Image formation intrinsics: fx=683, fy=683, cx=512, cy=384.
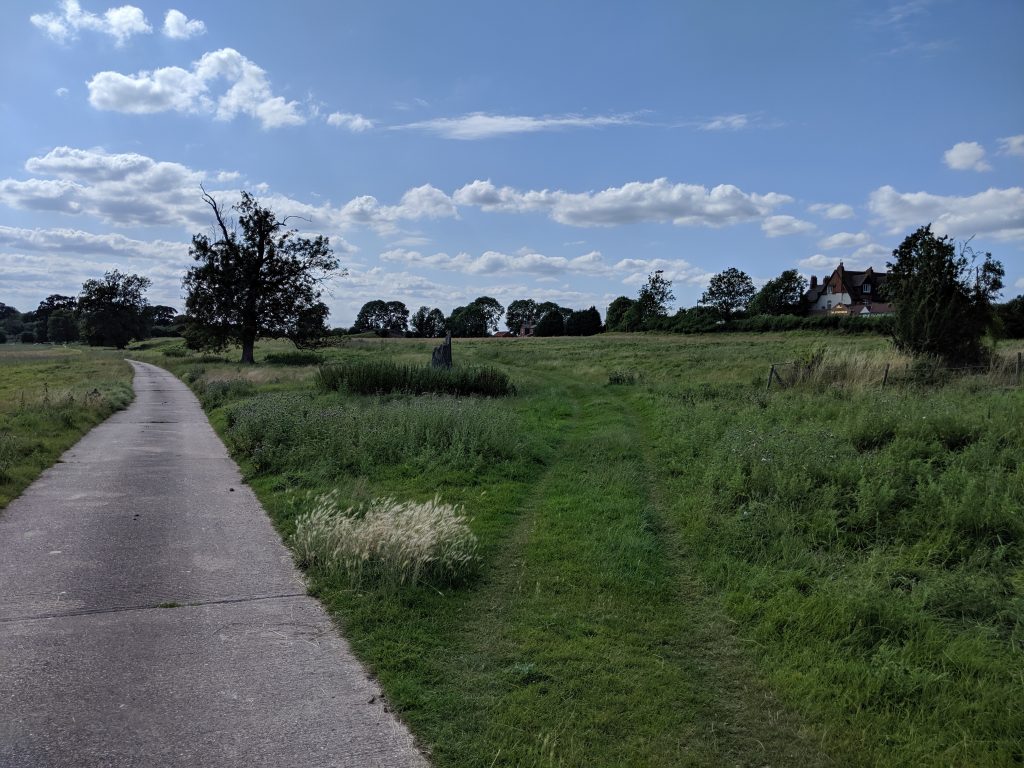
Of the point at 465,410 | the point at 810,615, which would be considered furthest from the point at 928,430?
the point at 465,410

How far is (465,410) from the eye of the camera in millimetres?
14617

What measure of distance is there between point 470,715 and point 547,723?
0.47 metres

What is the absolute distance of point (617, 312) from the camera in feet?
395

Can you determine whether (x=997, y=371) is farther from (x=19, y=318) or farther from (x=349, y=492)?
(x=19, y=318)

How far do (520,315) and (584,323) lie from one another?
85.0 ft

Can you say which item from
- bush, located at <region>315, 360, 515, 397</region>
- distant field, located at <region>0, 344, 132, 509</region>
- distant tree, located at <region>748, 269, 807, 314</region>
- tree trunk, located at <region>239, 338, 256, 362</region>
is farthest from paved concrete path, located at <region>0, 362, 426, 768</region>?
distant tree, located at <region>748, 269, 807, 314</region>

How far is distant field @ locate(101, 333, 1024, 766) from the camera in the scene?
13.3 feet

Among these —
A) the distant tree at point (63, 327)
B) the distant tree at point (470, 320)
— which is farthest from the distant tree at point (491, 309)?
the distant tree at point (63, 327)

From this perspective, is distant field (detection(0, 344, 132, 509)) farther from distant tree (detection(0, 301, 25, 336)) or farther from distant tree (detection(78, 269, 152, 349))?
distant tree (detection(0, 301, 25, 336))

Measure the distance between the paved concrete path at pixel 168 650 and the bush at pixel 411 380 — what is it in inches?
502

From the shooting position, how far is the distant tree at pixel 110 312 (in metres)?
103

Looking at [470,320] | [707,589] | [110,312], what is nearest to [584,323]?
[470,320]

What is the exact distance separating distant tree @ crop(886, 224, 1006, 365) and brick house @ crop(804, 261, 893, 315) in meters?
82.5

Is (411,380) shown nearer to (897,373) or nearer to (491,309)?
(897,373)
